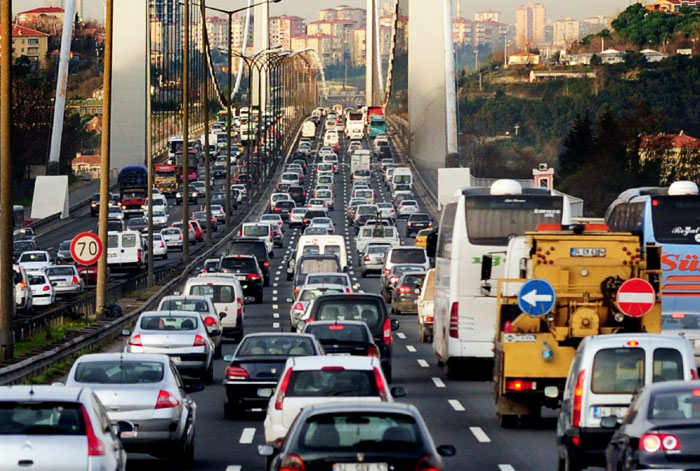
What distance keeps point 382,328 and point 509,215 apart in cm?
299

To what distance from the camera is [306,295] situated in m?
40.8

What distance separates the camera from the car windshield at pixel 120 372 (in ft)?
65.2

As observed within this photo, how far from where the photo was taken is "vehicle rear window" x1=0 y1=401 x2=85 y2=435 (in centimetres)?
1402

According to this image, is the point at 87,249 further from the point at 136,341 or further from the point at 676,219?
the point at 676,219

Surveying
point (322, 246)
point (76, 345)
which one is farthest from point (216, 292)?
point (322, 246)

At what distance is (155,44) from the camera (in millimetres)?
198250

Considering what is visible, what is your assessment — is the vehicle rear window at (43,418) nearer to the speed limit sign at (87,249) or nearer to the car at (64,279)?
the speed limit sign at (87,249)

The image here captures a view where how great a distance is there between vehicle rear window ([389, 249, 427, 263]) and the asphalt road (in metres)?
15.7

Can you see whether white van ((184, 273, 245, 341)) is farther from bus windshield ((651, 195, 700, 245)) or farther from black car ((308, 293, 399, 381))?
bus windshield ((651, 195, 700, 245))

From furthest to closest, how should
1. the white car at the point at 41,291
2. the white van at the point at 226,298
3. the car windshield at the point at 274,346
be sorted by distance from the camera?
1. the white car at the point at 41,291
2. the white van at the point at 226,298
3. the car windshield at the point at 274,346

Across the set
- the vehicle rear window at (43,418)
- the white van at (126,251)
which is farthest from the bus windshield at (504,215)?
the white van at (126,251)

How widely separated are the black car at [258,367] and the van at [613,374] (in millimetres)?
7114

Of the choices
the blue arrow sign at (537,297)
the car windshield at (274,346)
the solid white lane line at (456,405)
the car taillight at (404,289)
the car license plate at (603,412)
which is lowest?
the car taillight at (404,289)

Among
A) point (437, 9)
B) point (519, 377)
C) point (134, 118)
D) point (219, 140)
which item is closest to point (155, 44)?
point (219, 140)
